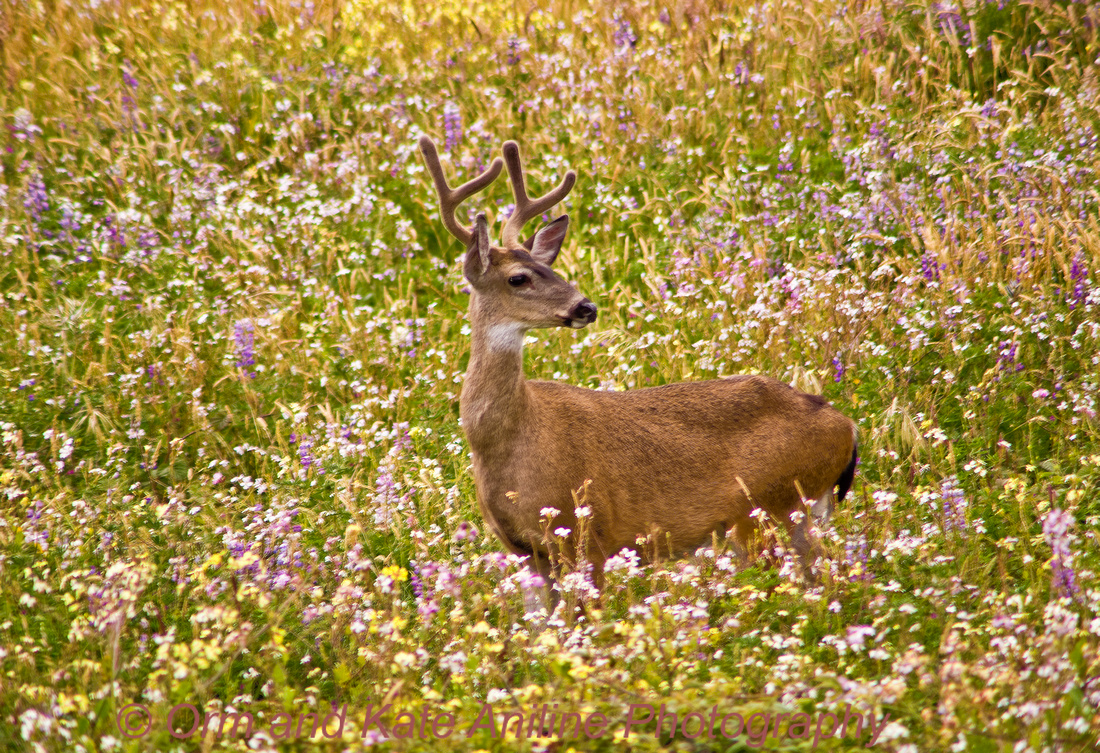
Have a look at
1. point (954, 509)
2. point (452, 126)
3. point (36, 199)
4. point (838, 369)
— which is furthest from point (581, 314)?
point (36, 199)

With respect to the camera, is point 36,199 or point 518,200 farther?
point 36,199

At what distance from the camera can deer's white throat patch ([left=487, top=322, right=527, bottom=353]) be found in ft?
16.9

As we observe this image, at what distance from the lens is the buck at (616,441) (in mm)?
4984

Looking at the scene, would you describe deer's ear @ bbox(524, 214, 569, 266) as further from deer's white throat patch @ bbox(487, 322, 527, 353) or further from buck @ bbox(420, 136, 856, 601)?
deer's white throat patch @ bbox(487, 322, 527, 353)

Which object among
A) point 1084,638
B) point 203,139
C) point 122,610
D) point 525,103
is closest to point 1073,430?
point 1084,638

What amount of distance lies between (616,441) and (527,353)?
6.84 feet

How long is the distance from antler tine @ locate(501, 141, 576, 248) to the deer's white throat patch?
0.64 meters

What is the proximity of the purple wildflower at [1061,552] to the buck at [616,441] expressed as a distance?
60.9 inches

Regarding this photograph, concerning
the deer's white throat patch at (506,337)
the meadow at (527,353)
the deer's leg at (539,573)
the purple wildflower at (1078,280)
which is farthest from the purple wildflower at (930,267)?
the deer's leg at (539,573)

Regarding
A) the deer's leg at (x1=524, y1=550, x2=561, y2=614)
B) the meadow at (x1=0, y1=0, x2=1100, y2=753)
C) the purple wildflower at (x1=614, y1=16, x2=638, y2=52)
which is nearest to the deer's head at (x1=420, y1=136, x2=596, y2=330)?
the meadow at (x1=0, y1=0, x2=1100, y2=753)

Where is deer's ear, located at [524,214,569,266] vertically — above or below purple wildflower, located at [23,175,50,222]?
below

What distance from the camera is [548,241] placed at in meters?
6.03

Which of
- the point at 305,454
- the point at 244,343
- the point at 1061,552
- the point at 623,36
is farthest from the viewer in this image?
the point at 623,36

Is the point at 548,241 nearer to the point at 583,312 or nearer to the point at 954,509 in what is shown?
the point at 583,312
